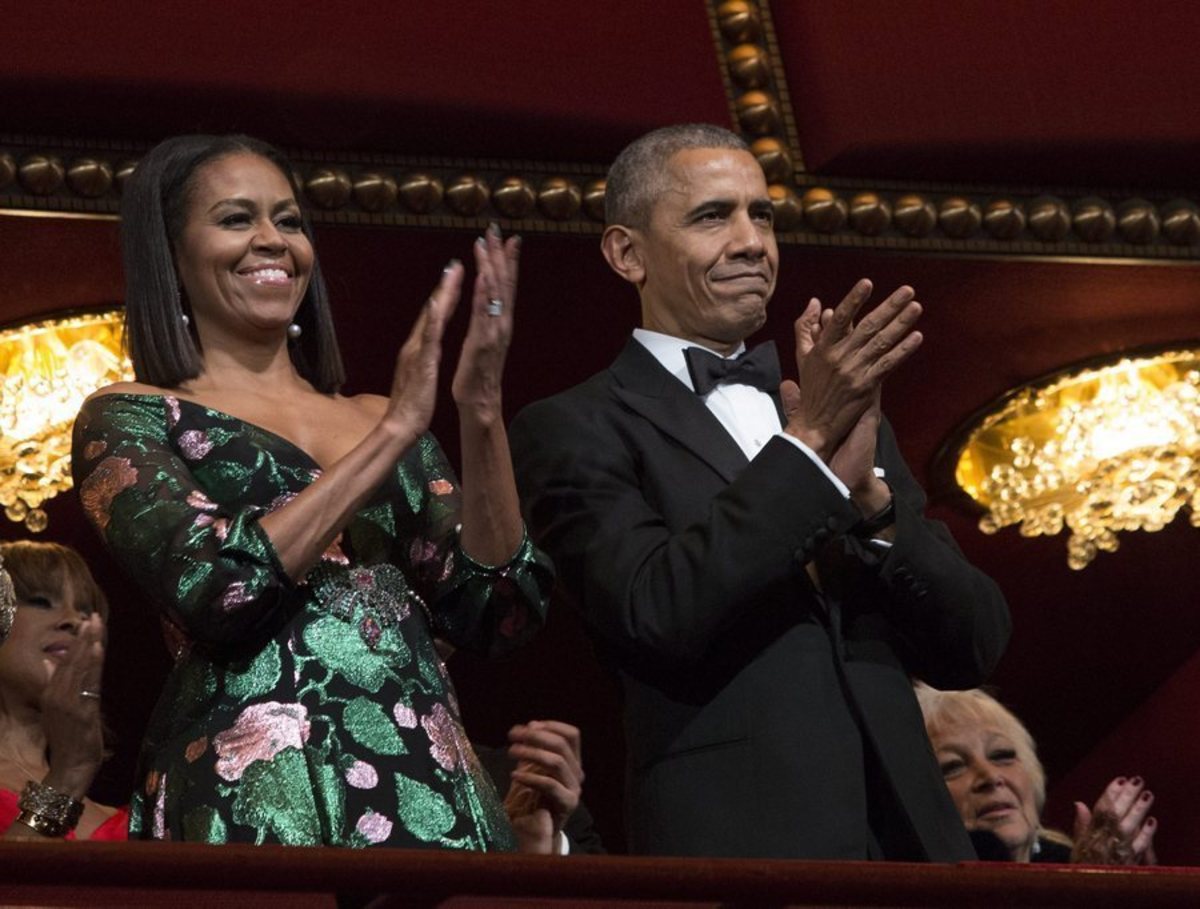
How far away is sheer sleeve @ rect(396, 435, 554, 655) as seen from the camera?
2.40 metres

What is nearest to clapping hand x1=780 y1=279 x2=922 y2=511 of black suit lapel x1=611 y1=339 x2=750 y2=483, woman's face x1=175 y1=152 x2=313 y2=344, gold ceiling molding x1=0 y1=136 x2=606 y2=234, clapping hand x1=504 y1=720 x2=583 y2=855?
black suit lapel x1=611 y1=339 x2=750 y2=483

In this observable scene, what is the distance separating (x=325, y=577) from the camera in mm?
2328

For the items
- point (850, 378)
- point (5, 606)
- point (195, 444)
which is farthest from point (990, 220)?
point (5, 606)

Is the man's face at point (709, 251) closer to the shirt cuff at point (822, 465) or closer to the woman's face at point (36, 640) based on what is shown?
the shirt cuff at point (822, 465)

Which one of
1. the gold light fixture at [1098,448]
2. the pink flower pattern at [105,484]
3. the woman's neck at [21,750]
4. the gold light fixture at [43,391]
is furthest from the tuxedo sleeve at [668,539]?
the gold light fixture at [1098,448]

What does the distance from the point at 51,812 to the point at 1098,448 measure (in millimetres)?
2256

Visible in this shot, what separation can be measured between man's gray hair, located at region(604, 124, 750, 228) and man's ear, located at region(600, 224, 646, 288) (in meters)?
0.01

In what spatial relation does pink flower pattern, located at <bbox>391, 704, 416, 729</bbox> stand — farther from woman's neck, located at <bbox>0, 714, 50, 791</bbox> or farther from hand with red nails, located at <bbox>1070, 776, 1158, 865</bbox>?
hand with red nails, located at <bbox>1070, 776, 1158, 865</bbox>

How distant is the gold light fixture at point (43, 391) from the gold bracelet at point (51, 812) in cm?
133

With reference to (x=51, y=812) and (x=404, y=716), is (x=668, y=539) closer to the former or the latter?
(x=404, y=716)

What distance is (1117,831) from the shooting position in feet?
11.1

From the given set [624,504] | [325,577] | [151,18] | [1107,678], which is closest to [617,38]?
[151,18]

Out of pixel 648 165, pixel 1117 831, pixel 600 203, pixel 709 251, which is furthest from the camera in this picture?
pixel 600 203

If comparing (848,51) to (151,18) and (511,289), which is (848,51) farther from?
(511,289)
